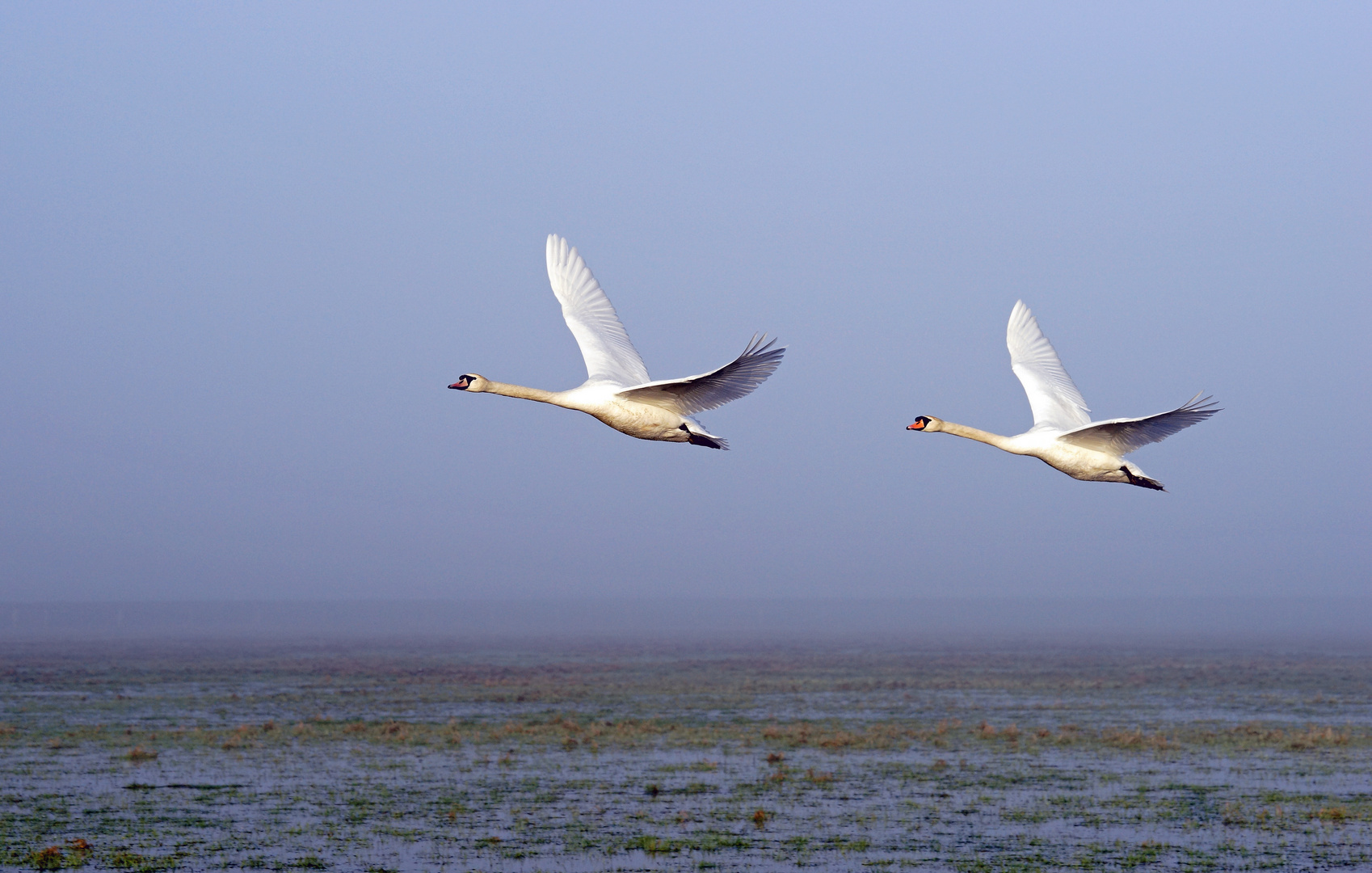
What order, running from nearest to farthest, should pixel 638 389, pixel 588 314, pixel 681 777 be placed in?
pixel 638 389
pixel 588 314
pixel 681 777

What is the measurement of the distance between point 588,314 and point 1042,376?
20.6 ft

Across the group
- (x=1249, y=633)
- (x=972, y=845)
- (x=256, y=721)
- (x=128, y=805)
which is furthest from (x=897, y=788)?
(x=1249, y=633)

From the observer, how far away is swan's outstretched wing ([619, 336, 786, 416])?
13188 mm

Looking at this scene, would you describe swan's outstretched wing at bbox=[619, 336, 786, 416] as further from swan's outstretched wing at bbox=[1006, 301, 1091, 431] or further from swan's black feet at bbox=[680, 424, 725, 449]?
swan's outstretched wing at bbox=[1006, 301, 1091, 431]

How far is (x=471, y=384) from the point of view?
1537 centimetres

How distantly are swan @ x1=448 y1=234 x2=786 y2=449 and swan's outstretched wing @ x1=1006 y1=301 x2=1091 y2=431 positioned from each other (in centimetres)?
499

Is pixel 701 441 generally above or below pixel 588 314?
below

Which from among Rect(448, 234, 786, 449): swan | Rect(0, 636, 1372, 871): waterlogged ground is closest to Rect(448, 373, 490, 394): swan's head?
Rect(448, 234, 786, 449): swan

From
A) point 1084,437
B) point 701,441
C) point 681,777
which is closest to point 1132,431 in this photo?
point 1084,437

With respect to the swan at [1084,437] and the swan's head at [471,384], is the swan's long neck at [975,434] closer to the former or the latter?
the swan at [1084,437]

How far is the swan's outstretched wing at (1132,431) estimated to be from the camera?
14.4 metres

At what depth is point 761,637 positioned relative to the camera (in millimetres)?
174375

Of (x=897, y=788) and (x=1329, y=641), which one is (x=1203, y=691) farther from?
(x=1329, y=641)

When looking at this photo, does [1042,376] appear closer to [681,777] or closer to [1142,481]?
[1142,481]
